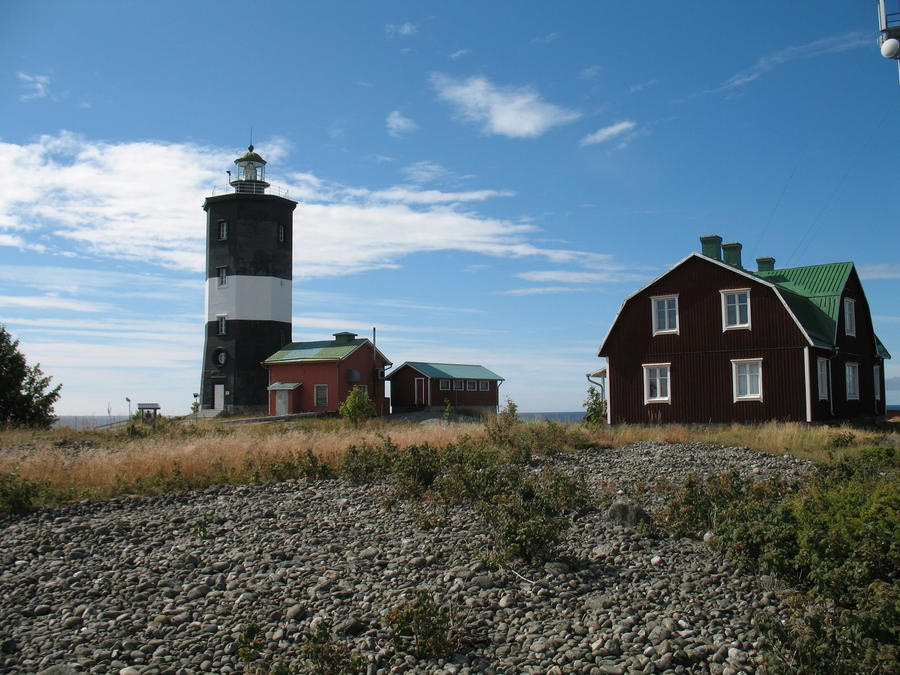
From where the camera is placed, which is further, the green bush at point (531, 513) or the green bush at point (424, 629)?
the green bush at point (531, 513)

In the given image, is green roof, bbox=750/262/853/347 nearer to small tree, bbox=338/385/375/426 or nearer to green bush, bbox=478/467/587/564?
small tree, bbox=338/385/375/426

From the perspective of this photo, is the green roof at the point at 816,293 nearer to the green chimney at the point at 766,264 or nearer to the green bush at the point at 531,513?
the green chimney at the point at 766,264

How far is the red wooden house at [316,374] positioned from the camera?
38.0m

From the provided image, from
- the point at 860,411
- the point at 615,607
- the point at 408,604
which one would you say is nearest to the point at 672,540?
the point at 615,607

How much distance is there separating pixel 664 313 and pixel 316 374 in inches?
777

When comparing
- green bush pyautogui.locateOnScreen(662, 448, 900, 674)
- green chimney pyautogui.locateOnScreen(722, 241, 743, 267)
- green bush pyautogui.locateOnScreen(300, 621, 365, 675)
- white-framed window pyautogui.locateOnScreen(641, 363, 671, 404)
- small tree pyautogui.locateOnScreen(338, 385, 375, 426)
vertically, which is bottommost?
green bush pyautogui.locateOnScreen(300, 621, 365, 675)

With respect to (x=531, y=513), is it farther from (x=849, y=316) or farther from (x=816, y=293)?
(x=849, y=316)

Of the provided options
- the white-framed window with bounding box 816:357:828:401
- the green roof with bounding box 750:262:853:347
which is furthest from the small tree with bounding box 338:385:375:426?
the white-framed window with bounding box 816:357:828:401

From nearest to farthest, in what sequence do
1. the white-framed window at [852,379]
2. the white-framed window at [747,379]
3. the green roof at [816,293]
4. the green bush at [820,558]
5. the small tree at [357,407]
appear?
1. the green bush at [820,558]
2. the white-framed window at [747,379]
3. the green roof at [816,293]
4. the white-framed window at [852,379]
5. the small tree at [357,407]

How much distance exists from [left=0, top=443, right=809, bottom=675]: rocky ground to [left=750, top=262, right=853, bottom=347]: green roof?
56.9ft

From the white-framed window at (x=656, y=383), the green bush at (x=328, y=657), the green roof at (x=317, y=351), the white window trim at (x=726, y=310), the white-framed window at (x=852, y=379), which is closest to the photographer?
the green bush at (x=328, y=657)

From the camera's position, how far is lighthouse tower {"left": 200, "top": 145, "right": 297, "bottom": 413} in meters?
39.4

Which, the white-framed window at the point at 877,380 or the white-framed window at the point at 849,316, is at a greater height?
the white-framed window at the point at 849,316

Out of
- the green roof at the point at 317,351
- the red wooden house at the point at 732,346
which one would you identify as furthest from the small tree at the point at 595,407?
the green roof at the point at 317,351
